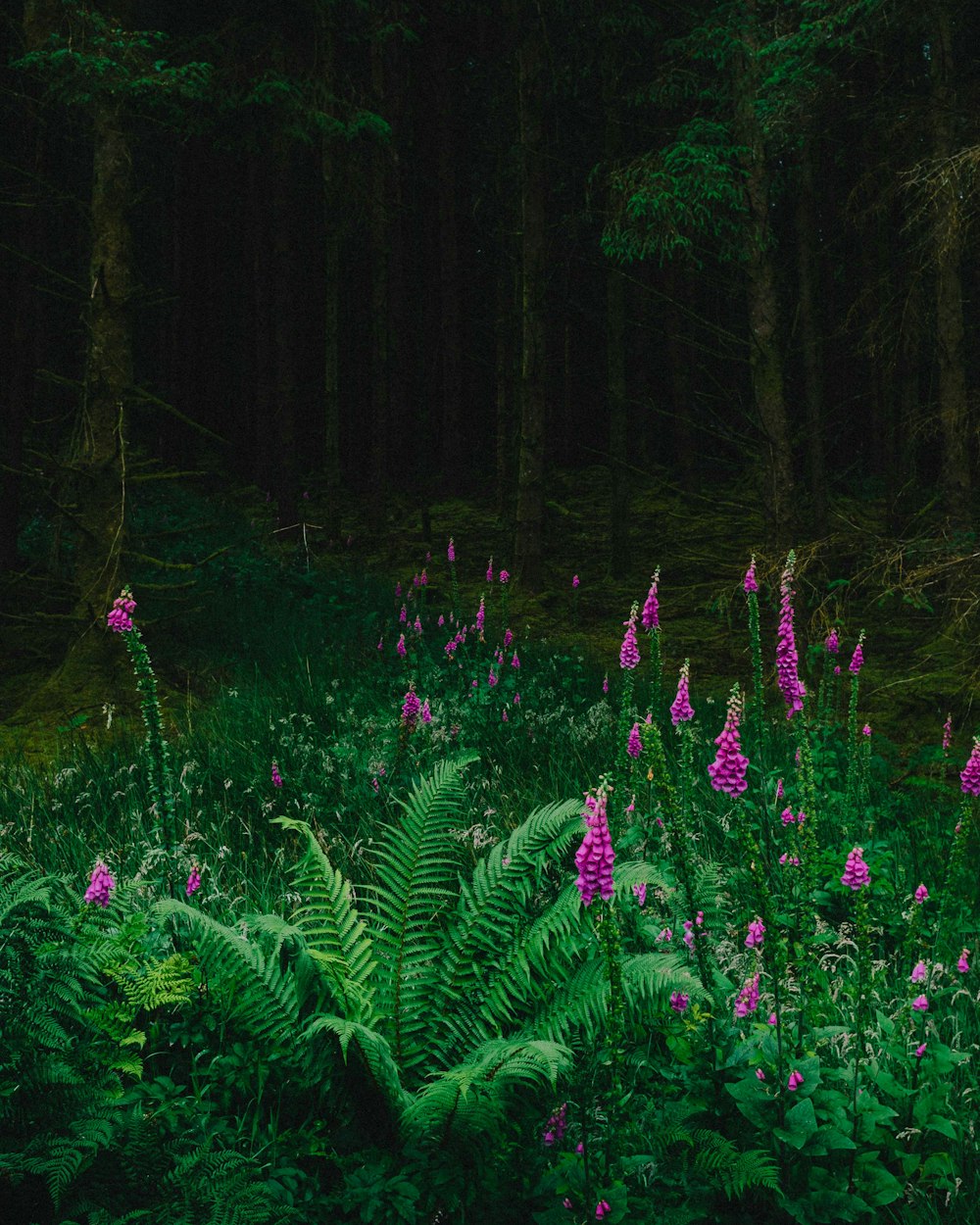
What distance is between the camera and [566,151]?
18.8 metres

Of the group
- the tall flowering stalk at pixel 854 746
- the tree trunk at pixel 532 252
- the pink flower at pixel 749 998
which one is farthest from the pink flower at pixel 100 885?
the tree trunk at pixel 532 252

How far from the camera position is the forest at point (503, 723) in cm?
255

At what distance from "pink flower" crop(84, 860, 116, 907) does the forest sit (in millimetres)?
26

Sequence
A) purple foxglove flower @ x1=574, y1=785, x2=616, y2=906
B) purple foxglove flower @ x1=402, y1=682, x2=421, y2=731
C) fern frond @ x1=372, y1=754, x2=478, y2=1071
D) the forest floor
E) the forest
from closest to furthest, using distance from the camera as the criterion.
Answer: purple foxglove flower @ x1=574, y1=785, x2=616, y2=906 < the forest < fern frond @ x1=372, y1=754, x2=478, y2=1071 < purple foxglove flower @ x1=402, y1=682, x2=421, y2=731 < the forest floor

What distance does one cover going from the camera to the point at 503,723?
21.3 ft

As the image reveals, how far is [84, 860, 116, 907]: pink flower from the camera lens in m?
3.08

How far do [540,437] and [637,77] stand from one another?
7.59 metres

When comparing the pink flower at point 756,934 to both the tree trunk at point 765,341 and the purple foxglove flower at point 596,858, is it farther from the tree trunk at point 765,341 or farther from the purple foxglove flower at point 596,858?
the tree trunk at point 765,341

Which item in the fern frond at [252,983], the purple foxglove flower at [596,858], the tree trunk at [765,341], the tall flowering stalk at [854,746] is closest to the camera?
the purple foxglove flower at [596,858]

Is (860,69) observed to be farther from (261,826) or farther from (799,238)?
(261,826)

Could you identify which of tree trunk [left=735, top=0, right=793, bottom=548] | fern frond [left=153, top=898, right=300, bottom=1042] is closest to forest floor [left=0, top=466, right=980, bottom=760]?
tree trunk [left=735, top=0, right=793, bottom=548]

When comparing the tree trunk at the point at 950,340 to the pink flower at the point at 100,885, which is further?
the tree trunk at the point at 950,340

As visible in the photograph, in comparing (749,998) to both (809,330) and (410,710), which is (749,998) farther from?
(809,330)

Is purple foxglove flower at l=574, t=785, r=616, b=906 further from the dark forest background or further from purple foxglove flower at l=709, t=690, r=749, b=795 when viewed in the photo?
the dark forest background
